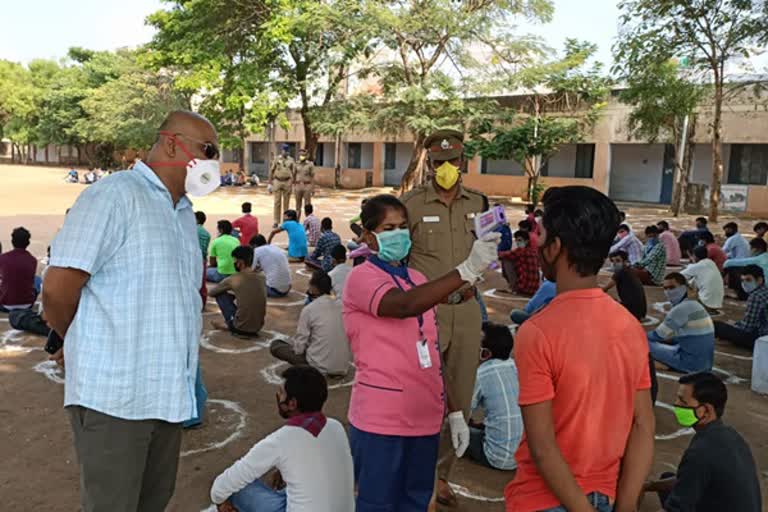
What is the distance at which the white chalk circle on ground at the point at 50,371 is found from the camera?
215 inches

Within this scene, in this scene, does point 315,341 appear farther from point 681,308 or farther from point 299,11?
point 299,11

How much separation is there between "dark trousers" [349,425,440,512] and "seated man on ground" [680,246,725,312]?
6.79m

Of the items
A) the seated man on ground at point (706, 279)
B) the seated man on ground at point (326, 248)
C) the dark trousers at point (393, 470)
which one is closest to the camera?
the dark trousers at point (393, 470)

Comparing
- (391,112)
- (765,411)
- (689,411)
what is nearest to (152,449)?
(689,411)

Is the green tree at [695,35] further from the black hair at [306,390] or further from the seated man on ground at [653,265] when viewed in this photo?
the black hair at [306,390]

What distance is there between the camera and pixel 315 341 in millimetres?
5559

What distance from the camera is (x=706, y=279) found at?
8.28 meters

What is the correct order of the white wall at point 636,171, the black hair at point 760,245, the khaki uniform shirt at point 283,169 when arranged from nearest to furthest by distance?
the black hair at point 760,245 < the khaki uniform shirt at point 283,169 < the white wall at point 636,171

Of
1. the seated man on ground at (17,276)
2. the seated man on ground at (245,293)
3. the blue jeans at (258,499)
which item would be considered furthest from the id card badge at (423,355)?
the seated man on ground at (17,276)

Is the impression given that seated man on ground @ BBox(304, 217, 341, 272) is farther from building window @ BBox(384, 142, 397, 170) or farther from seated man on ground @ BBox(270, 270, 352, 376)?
building window @ BBox(384, 142, 397, 170)

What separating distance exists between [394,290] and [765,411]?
14.2 feet

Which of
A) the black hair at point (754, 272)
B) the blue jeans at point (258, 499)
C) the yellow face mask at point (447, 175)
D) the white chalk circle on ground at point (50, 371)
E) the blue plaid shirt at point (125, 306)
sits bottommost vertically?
the white chalk circle on ground at point (50, 371)

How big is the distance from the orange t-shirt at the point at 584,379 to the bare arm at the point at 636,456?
0.02 metres

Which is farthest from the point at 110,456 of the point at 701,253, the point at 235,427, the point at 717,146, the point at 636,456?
the point at 717,146
